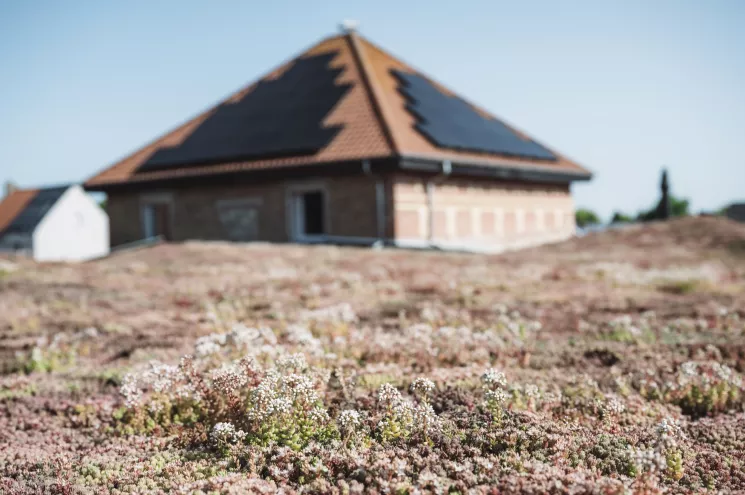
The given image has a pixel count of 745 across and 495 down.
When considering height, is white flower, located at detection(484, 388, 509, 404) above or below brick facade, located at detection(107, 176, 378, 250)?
below

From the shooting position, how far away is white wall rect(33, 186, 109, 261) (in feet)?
150

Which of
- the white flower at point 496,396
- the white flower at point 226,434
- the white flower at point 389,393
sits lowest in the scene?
the white flower at point 226,434

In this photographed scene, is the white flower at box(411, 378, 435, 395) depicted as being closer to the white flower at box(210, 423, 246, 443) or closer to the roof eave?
the white flower at box(210, 423, 246, 443)

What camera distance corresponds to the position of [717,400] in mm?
5551

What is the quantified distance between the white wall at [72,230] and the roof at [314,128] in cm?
1875

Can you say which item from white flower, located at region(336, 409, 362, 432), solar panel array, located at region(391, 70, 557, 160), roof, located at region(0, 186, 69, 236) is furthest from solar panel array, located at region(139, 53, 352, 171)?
roof, located at region(0, 186, 69, 236)

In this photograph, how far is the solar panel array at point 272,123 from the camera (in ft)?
78.7

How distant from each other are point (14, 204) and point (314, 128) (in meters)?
36.4

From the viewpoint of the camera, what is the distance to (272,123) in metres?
25.8

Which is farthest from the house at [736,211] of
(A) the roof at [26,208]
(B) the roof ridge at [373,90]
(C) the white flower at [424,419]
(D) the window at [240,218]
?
(A) the roof at [26,208]

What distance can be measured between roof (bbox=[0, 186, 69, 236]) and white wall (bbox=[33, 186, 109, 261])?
58cm

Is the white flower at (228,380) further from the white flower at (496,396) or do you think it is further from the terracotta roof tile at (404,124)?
the terracotta roof tile at (404,124)

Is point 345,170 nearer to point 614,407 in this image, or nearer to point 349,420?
point 614,407

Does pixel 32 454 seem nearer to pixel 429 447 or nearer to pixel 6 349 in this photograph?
pixel 429 447
